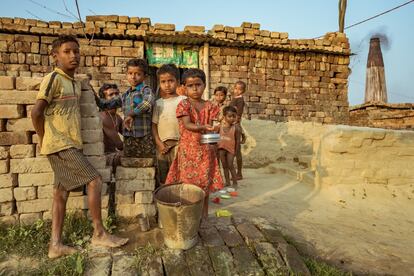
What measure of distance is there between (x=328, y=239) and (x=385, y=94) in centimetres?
1877

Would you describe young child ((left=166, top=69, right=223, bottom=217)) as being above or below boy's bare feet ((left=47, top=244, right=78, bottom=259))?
above

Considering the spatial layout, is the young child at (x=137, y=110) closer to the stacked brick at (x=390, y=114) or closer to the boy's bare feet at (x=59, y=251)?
→ the boy's bare feet at (x=59, y=251)

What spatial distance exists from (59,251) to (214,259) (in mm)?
1372

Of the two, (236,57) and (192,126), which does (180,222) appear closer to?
(192,126)

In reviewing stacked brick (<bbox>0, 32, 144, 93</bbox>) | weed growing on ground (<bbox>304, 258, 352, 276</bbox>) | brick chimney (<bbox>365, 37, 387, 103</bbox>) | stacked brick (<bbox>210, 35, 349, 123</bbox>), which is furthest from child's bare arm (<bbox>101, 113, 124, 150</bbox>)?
brick chimney (<bbox>365, 37, 387, 103</bbox>)

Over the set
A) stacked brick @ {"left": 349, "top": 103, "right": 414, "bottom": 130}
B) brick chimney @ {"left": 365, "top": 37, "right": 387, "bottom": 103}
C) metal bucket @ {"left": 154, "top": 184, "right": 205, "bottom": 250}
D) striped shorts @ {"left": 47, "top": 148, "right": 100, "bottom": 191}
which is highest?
brick chimney @ {"left": 365, "top": 37, "right": 387, "bottom": 103}

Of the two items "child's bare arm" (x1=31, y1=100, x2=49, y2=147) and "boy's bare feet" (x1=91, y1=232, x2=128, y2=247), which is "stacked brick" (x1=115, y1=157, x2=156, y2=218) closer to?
"boy's bare feet" (x1=91, y1=232, x2=128, y2=247)

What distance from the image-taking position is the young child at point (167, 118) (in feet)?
10.1

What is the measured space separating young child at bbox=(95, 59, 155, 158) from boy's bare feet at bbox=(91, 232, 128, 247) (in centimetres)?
97

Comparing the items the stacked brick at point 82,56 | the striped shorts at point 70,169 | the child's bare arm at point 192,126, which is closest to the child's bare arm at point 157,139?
the child's bare arm at point 192,126

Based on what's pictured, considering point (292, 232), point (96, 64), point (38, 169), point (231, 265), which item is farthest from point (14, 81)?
point (96, 64)

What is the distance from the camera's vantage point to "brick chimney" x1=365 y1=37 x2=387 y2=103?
17.5 m

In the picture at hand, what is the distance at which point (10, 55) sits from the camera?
6379mm

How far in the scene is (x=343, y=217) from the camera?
379cm
